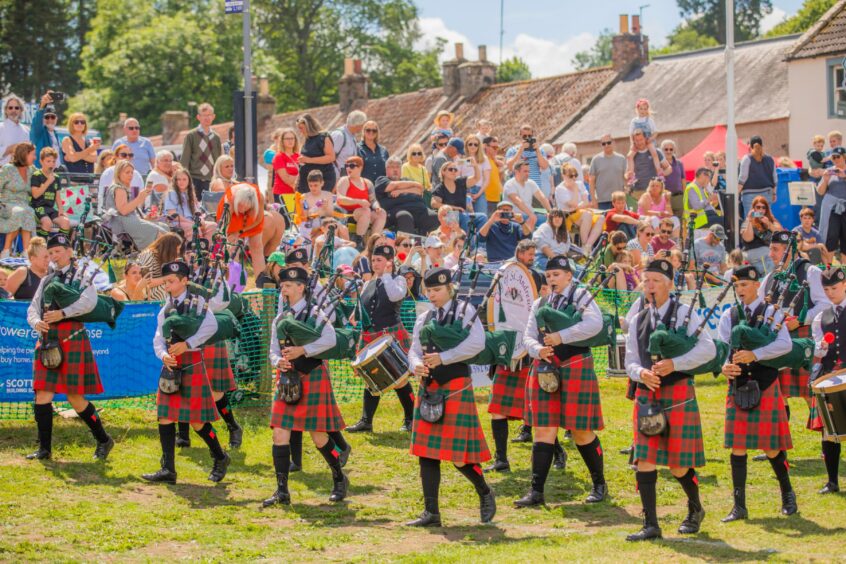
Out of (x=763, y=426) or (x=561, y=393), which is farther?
(x=561, y=393)

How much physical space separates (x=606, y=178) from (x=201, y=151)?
16.3ft

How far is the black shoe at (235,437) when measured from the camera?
966cm

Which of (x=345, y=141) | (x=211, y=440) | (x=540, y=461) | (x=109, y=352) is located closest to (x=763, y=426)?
(x=540, y=461)

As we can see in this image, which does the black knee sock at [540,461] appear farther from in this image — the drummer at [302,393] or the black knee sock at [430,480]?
the drummer at [302,393]

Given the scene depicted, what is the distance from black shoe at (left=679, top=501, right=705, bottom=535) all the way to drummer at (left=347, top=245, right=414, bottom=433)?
10.2 ft

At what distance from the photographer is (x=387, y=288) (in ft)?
32.5

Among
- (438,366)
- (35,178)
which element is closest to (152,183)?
(35,178)

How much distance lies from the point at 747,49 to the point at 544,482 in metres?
25.9

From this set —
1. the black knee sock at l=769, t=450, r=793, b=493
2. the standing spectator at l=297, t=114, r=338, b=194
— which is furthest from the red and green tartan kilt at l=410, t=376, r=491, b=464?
the standing spectator at l=297, t=114, r=338, b=194

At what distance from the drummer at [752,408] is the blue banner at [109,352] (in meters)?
4.83

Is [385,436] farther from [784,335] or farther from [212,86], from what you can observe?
[212,86]

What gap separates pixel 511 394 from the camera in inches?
360

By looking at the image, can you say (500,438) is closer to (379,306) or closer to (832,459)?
(379,306)

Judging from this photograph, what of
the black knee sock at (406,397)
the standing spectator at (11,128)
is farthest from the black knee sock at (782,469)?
the standing spectator at (11,128)
